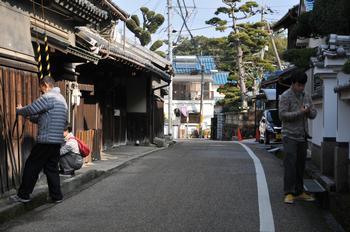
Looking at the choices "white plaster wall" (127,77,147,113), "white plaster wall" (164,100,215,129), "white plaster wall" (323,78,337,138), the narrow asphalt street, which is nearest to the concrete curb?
the narrow asphalt street

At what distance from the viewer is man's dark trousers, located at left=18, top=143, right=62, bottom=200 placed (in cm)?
767

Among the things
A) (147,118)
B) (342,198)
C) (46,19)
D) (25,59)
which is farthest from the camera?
(147,118)

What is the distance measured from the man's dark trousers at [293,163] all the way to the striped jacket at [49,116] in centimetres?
359

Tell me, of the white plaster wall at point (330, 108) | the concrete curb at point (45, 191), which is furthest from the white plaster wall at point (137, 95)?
the white plaster wall at point (330, 108)

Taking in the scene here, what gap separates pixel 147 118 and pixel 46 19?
12731 millimetres

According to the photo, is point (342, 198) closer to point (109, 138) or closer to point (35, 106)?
point (35, 106)

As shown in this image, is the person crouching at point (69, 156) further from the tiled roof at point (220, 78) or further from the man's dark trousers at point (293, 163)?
the tiled roof at point (220, 78)

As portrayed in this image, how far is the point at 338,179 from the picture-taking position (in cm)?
898

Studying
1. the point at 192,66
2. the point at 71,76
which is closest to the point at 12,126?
the point at 71,76

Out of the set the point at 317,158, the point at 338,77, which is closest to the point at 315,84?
the point at 317,158

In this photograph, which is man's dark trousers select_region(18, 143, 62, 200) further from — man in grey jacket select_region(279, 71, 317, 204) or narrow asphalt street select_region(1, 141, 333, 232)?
man in grey jacket select_region(279, 71, 317, 204)

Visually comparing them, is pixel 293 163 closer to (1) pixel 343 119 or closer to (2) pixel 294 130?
(2) pixel 294 130

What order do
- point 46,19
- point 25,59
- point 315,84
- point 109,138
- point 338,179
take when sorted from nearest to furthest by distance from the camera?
point 338,179
point 25,59
point 46,19
point 315,84
point 109,138

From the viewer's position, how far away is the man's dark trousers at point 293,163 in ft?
26.4
